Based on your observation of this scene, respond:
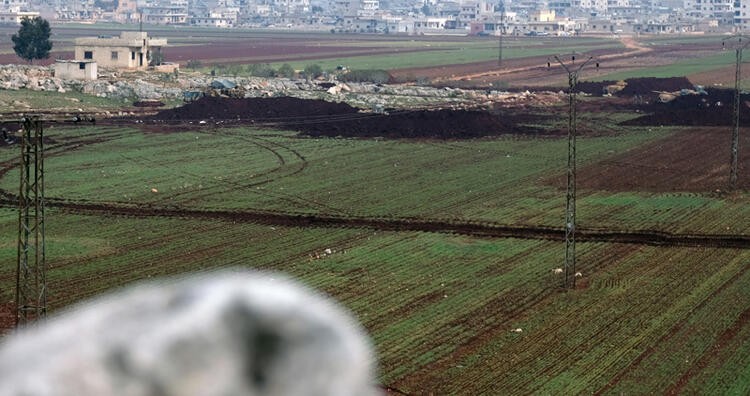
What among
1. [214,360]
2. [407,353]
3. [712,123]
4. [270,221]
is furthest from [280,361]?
[712,123]

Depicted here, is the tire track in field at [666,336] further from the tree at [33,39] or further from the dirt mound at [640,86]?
the tree at [33,39]

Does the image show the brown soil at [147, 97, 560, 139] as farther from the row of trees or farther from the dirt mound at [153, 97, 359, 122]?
the row of trees

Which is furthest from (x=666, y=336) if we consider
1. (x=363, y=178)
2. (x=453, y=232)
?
(x=363, y=178)

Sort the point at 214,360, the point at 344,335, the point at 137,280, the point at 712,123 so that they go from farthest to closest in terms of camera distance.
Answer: the point at 712,123
the point at 137,280
the point at 344,335
the point at 214,360

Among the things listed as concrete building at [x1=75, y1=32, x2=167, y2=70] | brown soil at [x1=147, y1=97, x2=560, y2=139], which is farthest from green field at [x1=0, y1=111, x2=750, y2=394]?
concrete building at [x1=75, y1=32, x2=167, y2=70]

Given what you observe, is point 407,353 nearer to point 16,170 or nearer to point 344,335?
point 344,335

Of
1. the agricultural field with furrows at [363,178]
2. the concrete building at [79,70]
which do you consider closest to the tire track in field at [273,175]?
the agricultural field with furrows at [363,178]

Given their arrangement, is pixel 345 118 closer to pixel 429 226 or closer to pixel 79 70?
pixel 79 70
